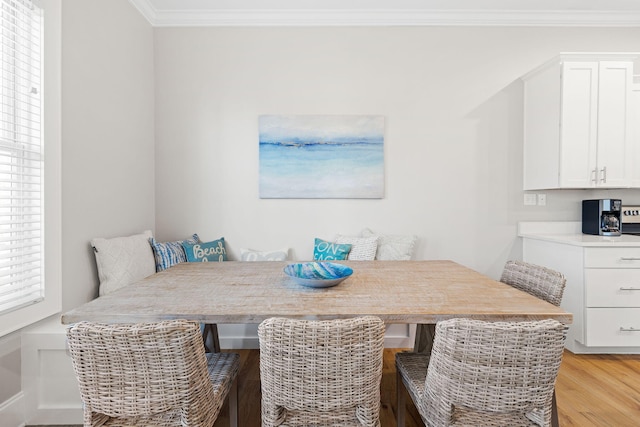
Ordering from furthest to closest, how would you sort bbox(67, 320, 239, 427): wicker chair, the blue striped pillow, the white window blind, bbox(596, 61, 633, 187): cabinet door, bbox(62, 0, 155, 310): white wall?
1. bbox(596, 61, 633, 187): cabinet door
2. the blue striped pillow
3. bbox(62, 0, 155, 310): white wall
4. the white window blind
5. bbox(67, 320, 239, 427): wicker chair

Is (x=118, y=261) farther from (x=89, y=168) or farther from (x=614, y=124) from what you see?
Result: (x=614, y=124)

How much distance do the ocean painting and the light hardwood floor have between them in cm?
140

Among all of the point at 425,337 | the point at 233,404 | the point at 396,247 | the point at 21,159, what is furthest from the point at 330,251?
the point at 21,159

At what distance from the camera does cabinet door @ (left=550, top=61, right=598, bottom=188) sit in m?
2.94

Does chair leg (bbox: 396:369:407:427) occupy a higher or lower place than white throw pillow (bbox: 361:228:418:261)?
lower

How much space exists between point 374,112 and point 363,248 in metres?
1.20

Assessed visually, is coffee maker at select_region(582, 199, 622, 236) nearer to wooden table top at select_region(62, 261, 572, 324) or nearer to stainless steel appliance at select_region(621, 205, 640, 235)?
stainless steel appliance at select_region(621, 205, 640, 235)

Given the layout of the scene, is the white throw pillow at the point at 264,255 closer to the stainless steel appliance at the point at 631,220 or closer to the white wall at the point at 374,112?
the white wall at the point at 374,112

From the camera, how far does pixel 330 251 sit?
312 centimetres

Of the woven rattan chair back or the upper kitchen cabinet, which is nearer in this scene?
the woven rattan chair back

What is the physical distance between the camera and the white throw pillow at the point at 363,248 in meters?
3.05

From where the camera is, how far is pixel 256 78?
3354 mm

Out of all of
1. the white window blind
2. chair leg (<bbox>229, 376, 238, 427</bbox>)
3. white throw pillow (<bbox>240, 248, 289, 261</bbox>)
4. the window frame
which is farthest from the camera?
white throw pillow (<bbox>240, 248, 289, 261</bbox>)

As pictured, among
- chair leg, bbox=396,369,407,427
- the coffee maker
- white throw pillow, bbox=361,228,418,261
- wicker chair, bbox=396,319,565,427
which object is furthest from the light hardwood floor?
the coffee maker
